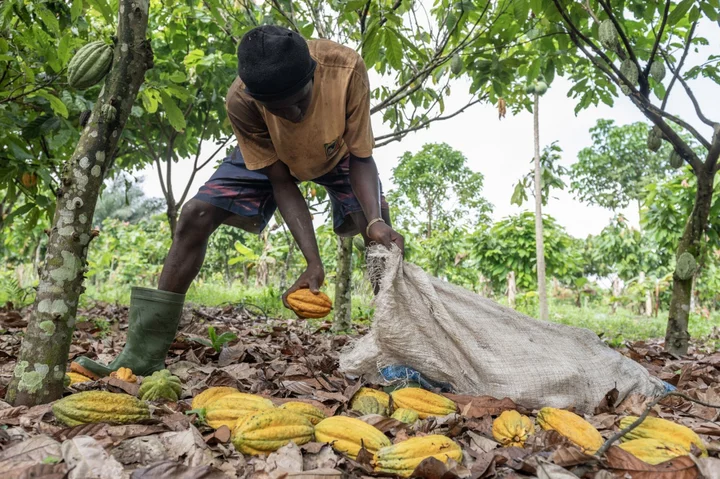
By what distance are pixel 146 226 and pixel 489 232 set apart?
417 inches

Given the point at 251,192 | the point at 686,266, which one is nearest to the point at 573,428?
the point at 251,192

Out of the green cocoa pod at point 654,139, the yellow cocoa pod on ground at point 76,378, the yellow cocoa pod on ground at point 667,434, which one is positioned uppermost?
the green cocoa pod at point 654,139

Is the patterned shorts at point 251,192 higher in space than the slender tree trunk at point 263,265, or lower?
higher

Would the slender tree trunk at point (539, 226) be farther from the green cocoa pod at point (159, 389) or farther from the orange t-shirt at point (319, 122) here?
the green cocoa pod at point (159, 389)

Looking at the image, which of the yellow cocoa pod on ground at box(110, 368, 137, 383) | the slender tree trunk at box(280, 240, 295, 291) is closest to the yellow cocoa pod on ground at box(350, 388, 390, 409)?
the yellow cocoa pod on ground at box(110, 368, 137, 383)

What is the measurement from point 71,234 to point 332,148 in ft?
2.90

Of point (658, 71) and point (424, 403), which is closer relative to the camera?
point (424, 403)

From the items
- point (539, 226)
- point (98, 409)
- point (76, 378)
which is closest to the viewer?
point (98, 409)

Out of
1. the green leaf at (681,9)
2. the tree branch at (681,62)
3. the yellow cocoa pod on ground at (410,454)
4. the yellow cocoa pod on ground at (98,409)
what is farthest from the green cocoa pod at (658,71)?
the yellow cocoa pod on ground at (98,409)

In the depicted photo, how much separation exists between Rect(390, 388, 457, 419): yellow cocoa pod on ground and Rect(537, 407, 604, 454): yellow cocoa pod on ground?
0.24 meters

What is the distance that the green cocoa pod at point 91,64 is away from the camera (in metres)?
1.62

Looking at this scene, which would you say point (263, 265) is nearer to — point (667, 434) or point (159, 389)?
point (159, 389)

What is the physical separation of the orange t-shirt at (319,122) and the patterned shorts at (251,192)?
0.25 feet

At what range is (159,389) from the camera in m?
1.50
